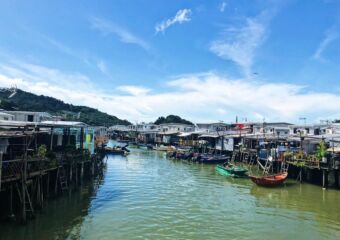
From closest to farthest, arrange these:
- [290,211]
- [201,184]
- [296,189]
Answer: [290,211] < [296,189] < [201,184]

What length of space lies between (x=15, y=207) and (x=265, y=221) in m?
16.4

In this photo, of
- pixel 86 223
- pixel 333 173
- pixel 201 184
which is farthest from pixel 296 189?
pixel 86 223

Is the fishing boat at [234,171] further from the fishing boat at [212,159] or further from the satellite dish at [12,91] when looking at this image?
the satellite dish at [12,91]

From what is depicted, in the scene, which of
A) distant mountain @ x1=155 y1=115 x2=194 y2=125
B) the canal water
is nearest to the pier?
the canal water

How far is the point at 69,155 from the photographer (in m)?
29.4

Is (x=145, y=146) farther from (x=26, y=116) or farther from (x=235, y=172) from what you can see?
(x=235, y=172)

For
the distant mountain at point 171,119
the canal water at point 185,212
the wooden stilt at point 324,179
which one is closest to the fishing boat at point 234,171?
the canal water at point 185,212

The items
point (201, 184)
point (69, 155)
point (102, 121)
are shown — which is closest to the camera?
point (69, 155)

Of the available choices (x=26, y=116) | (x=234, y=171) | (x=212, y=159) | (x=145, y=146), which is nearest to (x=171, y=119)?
(x=145, y=146)

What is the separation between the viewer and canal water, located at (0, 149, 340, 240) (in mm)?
19484

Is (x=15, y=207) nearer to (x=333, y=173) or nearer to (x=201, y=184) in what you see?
(x=201, y=184)

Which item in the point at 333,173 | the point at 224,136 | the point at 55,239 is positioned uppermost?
the point at 224,136

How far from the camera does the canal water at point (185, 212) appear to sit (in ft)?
63.9

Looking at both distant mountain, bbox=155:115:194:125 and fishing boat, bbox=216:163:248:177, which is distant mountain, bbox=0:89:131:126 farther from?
fishing boat, bbox=216:163:248:177
